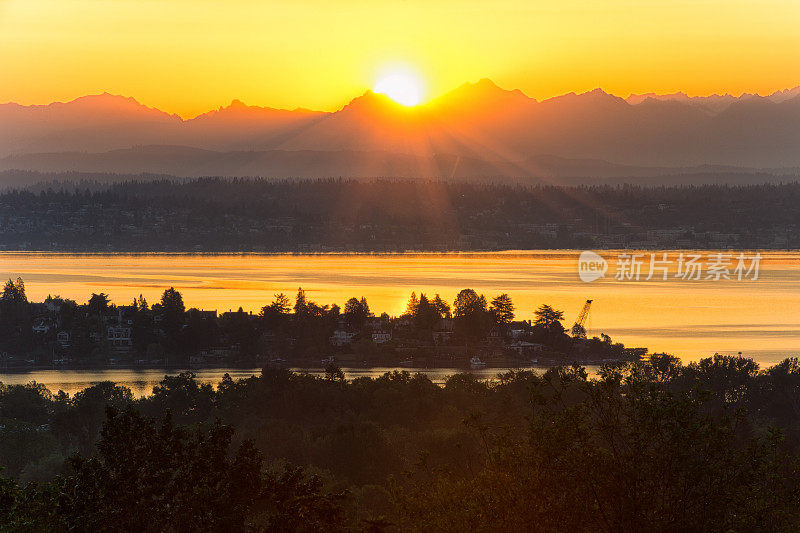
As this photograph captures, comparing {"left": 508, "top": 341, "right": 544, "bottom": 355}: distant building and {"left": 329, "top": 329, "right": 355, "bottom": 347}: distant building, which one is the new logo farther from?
{"left": 329, "top": 329, "right": 355, "bottom": 347}: distant building

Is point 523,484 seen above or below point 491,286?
below

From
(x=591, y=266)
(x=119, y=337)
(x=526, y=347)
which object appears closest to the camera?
(x=526, y=347)

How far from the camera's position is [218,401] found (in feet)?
71.6

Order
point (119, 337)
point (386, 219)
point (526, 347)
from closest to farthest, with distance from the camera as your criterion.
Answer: point (526, 347) → point (119, 337) → point (386, 219)

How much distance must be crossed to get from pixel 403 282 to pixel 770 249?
179ft

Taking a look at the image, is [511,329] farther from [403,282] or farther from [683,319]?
[403,282]

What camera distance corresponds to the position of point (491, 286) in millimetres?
63562

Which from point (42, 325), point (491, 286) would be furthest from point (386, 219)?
point (42, 325)

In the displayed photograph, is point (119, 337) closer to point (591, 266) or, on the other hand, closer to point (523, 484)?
point (523, 484)

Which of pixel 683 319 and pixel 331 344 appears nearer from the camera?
pixel 331 344

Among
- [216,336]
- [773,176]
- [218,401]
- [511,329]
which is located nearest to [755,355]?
[511,329]

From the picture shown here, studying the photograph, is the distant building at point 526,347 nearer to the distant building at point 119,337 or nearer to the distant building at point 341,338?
the distant building at point 341,338

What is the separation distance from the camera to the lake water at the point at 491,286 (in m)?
46.3

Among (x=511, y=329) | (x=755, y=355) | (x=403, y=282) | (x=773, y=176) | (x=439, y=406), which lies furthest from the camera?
(x=773, y=176)
